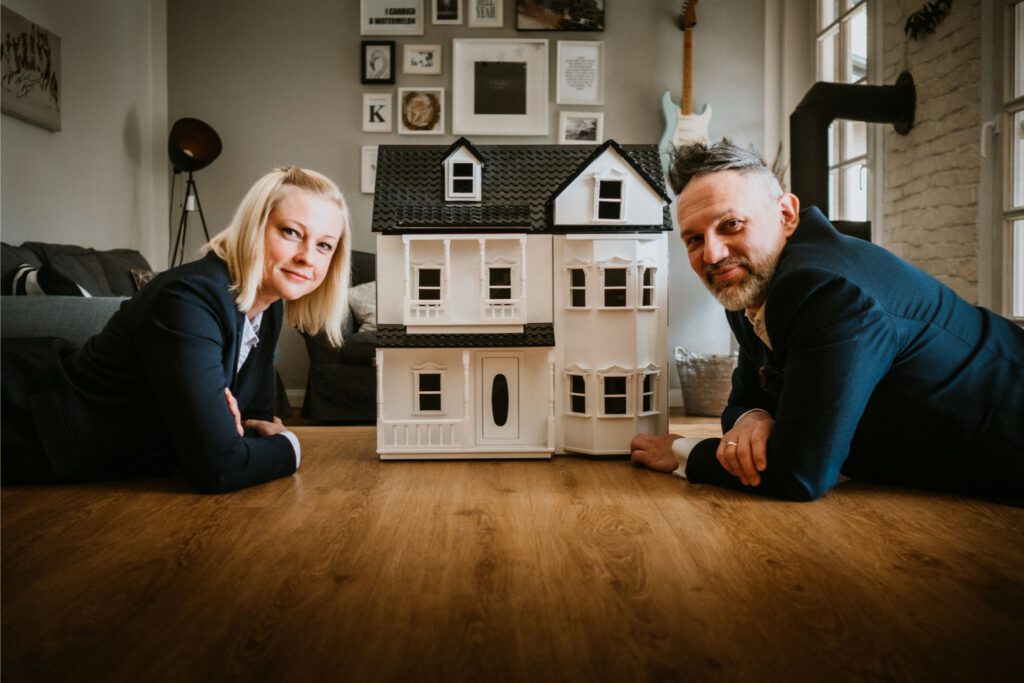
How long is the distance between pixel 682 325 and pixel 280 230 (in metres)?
4.21

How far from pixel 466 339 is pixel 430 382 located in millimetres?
221

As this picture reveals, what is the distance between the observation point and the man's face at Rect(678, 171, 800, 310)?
218 centimetres

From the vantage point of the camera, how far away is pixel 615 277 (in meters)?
2.74

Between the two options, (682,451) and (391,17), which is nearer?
(682,451)

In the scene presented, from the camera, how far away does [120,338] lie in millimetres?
2188

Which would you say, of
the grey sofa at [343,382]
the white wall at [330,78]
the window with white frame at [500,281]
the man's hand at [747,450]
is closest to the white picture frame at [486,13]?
the white wall at [330,78]

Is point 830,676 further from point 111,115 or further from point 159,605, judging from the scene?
point 111,115

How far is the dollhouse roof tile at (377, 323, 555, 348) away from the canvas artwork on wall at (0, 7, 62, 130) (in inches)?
108

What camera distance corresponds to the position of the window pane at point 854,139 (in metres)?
4.95

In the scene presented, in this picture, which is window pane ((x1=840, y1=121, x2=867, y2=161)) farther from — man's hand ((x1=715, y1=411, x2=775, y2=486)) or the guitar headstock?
man's hand ((x1=715, y1=411, x2=775, y2=486))

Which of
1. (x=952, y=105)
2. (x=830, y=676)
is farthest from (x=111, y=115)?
(x=830, y=676)

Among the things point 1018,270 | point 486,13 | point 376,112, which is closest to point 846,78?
point 1018,270

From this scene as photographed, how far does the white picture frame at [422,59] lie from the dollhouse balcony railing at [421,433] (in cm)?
389

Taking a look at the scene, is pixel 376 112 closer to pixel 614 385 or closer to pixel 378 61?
pixel 378 61
